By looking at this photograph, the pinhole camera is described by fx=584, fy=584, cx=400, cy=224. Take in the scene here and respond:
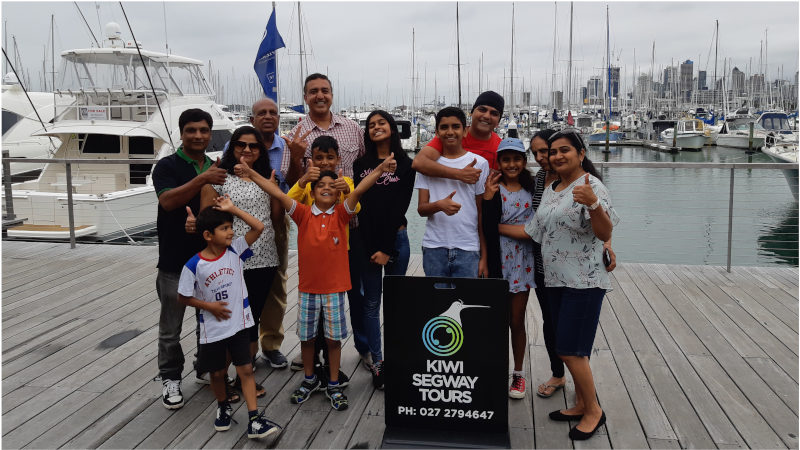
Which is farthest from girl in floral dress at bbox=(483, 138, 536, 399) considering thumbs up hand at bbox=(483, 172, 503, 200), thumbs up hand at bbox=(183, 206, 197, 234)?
thumbs up hand at bbox=(183, 206, 197, 234)

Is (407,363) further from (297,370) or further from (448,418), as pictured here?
(297,370)

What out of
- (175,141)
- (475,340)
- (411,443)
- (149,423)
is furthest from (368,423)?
(175,141)

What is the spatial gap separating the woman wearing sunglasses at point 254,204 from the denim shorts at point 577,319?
1548mm

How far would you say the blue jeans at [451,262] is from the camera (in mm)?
2996

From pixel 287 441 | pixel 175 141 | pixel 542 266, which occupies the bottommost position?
pixel 287 441

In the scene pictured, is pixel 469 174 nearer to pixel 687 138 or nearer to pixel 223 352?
pixel 223 352

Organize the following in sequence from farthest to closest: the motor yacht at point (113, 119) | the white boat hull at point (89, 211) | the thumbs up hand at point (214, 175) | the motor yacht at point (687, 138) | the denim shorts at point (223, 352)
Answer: the motor yacht at point (687, 138)
the motor yacht at point (113, 119)
the white boat hull at point (89, 211)
the thumbs up hand at point (214, 175)
the denim shorts at point (223, 352)

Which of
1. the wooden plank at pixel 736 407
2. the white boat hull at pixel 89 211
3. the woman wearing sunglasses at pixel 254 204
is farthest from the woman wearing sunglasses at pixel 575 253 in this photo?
the white boat hull at pixel 89 211

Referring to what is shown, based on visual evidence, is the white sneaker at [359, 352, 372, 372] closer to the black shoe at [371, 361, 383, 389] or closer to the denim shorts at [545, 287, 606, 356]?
the black shoe at [371, 361, 383, 389]

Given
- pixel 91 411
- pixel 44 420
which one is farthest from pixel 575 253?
pixel 44 420

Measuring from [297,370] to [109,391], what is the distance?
3.46 ft

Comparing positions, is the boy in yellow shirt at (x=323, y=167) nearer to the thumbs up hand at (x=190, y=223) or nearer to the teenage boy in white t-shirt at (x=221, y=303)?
the teenage boy in white t-shirt at (x=221, y=303)

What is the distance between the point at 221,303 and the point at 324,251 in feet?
1.85

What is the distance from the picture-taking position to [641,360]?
369cm
